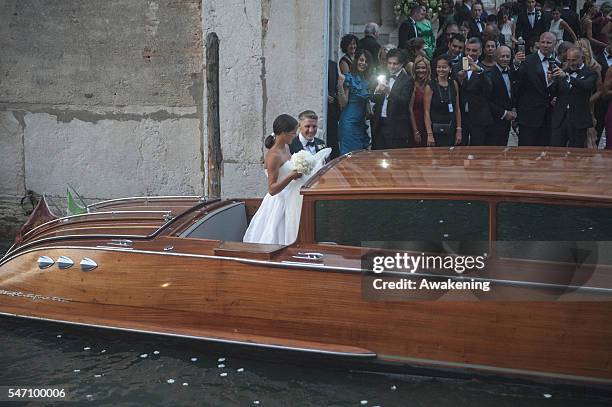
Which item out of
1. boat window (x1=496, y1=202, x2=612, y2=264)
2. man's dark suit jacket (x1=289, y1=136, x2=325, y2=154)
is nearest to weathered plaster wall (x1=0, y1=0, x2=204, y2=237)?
man's dark suit jacket (x1=289, y1=136, x2=325, y2=154)

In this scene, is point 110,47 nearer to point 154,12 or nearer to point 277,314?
point 154,12

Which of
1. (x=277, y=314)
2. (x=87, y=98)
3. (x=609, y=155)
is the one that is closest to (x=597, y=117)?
(x=609, y=155)

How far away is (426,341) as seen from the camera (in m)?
4.36

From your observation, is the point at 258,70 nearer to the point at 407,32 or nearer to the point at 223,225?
the point at 223,225

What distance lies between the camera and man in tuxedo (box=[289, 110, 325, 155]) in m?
6.00

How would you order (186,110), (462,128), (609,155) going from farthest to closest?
(186,110) < (462,128) < (609,155)

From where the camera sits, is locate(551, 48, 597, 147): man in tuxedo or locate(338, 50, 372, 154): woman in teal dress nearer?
locate(551, 48, 597, 147): man in tuxedo

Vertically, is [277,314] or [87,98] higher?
[87,98]

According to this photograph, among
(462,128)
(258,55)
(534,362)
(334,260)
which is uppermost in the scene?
(258,55)

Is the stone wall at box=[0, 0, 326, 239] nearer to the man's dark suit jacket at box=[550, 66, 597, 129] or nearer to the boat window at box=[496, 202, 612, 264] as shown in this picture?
the man's dark suit jacket at box=[550, 66, 597, 129]

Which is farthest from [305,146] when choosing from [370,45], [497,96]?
[370,45]

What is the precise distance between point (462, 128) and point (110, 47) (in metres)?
4.02

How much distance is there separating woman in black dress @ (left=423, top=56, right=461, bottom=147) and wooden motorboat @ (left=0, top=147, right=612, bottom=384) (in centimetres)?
227

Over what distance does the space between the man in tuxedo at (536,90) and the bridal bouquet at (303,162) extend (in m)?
3.27
